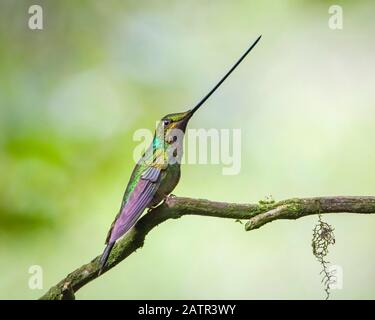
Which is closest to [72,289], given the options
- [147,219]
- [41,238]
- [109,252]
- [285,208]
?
[109,252]

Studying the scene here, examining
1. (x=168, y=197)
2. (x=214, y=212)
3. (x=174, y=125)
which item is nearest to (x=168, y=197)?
(x=168, y=197)

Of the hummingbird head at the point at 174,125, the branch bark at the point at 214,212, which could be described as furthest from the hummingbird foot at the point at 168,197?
the hummingbird head at the point at 174,125

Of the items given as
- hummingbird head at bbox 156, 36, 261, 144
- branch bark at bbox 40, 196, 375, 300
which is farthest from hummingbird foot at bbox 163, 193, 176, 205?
hummingbird head at bbox 156, 36, 261, 144

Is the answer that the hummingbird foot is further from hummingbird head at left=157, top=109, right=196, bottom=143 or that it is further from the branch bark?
hummingbird head at left=157, top=109, right=196, bottom=143

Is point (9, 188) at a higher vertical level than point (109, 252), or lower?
higher

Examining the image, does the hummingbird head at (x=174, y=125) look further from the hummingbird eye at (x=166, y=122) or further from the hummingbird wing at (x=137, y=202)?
the hummingbird wing at (x=137, y=202)
